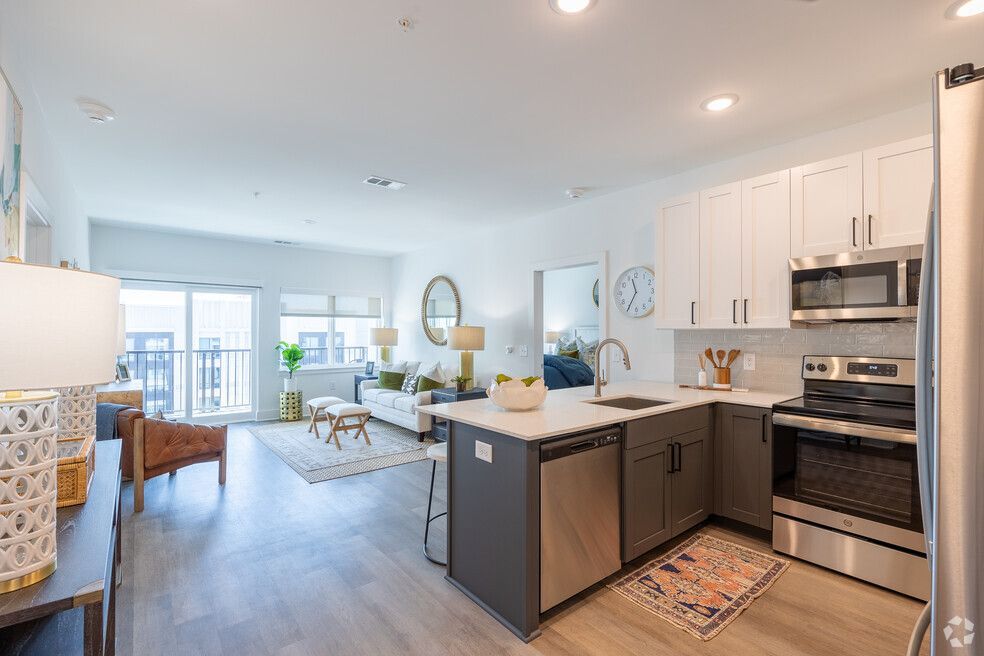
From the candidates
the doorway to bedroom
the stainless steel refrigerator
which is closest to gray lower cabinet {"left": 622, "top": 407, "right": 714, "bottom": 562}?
the stainless steel refrigerator

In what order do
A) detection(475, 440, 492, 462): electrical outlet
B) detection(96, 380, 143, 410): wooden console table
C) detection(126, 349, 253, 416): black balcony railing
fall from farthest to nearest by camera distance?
detection(126, 349, 253, 416): black balcony railing → detection(96, 380, 143, 410): wooden console table → detection(475, 440, 492, 462): electrical outlet

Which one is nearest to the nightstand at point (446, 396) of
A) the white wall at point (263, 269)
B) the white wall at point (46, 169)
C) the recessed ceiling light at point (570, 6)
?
the white wall at point (263, 269)

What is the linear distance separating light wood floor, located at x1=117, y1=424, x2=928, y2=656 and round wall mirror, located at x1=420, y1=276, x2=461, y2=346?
3.60m

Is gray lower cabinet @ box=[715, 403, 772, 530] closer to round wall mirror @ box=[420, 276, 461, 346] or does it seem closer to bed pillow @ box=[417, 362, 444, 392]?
bed pillow @ box=[417, 362, 444, 392]

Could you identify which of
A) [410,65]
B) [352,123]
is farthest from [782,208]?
[352,123]

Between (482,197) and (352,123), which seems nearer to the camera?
(352,123)

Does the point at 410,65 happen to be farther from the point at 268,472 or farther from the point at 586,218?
the point at 268,472

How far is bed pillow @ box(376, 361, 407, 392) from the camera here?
A: 6.68 metres

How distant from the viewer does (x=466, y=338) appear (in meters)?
5.59

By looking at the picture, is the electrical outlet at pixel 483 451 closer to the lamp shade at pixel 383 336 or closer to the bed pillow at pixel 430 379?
the bed pillow at pixel 430 379

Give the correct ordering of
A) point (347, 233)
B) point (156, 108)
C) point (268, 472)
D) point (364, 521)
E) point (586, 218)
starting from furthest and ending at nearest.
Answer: point (347, 233) → point (586, 218) → point (268, 472) → point (364, 521) → point (156, 108)

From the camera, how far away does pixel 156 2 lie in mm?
1866

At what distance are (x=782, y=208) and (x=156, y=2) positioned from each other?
11.2ft

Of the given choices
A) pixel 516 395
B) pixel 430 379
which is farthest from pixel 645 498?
pixel 430 379
